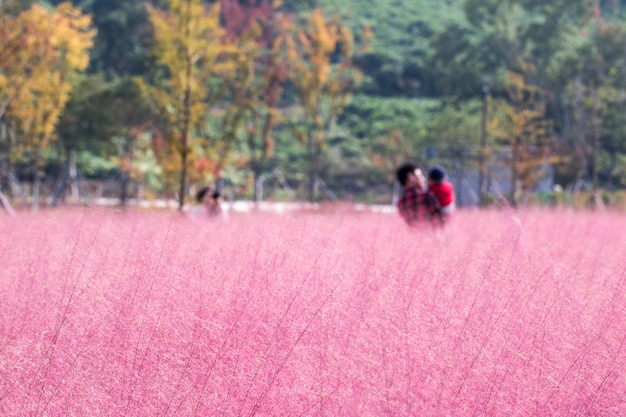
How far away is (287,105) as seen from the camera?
4719 centimetres

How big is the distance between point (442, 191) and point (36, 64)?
1354 cm

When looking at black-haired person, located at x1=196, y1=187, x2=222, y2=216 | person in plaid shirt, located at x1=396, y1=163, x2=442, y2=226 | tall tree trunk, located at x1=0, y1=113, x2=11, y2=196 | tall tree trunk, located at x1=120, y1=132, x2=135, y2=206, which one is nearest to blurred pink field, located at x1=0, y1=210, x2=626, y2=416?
person in plaid shirt, located at x1=396, y1=163, x2=442, y2=226

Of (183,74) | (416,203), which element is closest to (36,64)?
(183,74)

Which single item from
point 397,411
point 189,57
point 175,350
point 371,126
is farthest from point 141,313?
point 371,126

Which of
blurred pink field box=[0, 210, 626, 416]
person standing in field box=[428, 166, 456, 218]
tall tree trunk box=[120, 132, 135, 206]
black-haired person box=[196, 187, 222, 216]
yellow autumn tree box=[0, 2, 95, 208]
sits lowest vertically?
tall tree trunk box=[120, 132, 135, 206]

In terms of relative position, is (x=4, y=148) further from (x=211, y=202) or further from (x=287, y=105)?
(x=287, y=105)

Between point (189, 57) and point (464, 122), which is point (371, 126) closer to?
point (464, 122)

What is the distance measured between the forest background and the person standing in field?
8402 millimetres

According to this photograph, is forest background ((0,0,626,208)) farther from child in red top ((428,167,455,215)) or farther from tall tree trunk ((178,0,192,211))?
child in red top ((428,167,455,215))

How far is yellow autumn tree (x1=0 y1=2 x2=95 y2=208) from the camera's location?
14797 millimetres

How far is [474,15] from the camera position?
39219 mm

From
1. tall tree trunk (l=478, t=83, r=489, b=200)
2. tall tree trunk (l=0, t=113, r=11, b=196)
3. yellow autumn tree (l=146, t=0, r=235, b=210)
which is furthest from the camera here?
tall tree trunk (l=478, t=83, r=489, b=200)

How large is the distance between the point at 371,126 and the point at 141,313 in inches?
1612

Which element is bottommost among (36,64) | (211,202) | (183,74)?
(211,202)
